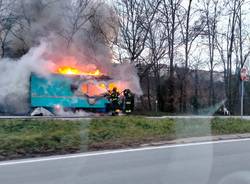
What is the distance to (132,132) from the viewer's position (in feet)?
49.4

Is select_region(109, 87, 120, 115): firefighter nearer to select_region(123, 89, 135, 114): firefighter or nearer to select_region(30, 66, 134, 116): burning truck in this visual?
select_region(30, 66, 134, 116): burning truck

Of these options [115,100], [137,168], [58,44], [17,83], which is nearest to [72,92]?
[115,100]

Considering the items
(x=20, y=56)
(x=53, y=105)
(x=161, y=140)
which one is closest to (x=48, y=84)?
(x=53, y=105)

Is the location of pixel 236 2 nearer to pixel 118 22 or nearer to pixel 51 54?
pixel 118 22

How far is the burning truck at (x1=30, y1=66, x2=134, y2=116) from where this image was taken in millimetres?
24656

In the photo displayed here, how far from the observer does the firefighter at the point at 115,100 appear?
25.3m

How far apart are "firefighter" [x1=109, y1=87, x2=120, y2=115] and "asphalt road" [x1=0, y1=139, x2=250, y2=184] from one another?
45.0 feet

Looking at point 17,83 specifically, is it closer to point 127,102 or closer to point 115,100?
point 115,100

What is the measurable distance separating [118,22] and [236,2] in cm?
1096

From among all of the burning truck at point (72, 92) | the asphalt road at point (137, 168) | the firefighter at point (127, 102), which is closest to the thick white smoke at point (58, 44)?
the burning truck at point (72, 92)

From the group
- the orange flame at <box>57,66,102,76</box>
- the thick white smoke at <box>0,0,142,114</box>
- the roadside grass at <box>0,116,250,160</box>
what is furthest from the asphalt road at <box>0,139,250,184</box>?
the orange flame at <box>57,66,102,76</box>

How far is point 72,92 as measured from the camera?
25.4 metres

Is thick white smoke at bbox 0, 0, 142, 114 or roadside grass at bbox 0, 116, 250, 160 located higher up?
thick white smoke at bbox 0, 0, 142, 114

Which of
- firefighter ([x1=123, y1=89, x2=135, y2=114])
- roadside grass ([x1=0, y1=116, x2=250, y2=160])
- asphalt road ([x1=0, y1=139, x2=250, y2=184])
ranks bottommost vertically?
asphalt road ([x1=0, y1=139, x2=250, y2=184])
